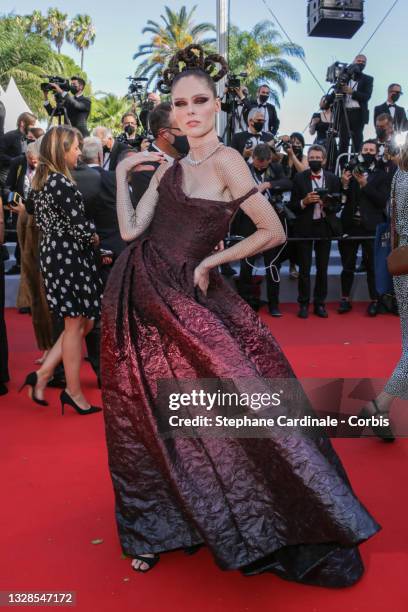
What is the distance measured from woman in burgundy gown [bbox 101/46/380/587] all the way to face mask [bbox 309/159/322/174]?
205 inches

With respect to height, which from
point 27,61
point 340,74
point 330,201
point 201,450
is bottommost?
point 201,450

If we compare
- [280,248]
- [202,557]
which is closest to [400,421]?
[202,557]

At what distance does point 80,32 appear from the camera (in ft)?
155

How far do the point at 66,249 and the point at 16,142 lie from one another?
18.4 ft

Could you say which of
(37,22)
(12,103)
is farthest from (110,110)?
(12,103)

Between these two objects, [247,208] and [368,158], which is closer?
[247,208]

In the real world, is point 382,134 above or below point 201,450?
above

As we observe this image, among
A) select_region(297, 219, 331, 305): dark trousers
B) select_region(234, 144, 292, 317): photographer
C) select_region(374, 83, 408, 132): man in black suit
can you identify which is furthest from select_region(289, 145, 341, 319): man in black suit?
select_region(374, 83, 408, 132): man in black suit

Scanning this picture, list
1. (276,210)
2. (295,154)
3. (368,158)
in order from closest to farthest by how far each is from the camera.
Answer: (276,210) → (368,158) → (295,154)

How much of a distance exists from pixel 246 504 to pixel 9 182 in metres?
6.82

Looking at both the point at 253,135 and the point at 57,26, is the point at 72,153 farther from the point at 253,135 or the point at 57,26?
the point at 57,26

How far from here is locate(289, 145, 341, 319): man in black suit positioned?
767 cm

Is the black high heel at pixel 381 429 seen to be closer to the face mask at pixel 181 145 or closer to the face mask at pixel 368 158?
the face mask at pixel 181 145

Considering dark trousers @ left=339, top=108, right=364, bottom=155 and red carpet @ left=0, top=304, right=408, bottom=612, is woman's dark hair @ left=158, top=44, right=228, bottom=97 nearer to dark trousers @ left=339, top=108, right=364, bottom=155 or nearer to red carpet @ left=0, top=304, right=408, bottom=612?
red carpet @ left=0, top=304, right=408, bottom=612
